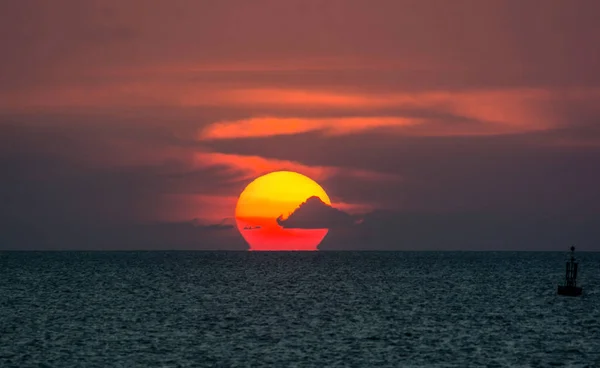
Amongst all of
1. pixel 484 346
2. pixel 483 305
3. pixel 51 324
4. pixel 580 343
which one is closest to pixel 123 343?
pixel 51 324

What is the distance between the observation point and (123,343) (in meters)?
70.0

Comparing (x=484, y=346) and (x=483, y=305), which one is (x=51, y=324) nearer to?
(x=484, y=346)

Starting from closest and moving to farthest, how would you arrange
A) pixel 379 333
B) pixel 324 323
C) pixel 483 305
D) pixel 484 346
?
pixel 484 346, pixel 379 333, pixel 324 323, pixel 483 305

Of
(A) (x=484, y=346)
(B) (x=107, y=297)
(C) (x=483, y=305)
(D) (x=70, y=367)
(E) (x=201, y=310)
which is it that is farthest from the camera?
(B) (x=107, y=297)

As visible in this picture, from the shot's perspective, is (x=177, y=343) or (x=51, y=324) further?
(x=51, y=324)

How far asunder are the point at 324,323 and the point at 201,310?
19.3m

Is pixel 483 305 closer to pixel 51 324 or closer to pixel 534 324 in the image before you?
pixel 534 324

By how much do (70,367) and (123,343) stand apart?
37.3 feet

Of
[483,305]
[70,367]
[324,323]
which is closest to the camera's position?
[70,367]

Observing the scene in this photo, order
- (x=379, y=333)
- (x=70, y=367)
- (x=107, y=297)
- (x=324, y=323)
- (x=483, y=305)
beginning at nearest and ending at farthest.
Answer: (x=70, y=367)
(x=379, y=333)
(x=324, y=323)
(x=483, y=305)
(x=107, y=297)

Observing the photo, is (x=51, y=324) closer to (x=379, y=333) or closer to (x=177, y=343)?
(x=177, y=343)

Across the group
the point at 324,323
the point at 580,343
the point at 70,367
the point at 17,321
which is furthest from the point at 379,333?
the point at 17,321

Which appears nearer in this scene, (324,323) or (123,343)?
(123,343)

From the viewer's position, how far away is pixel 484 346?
69312 millimetres
